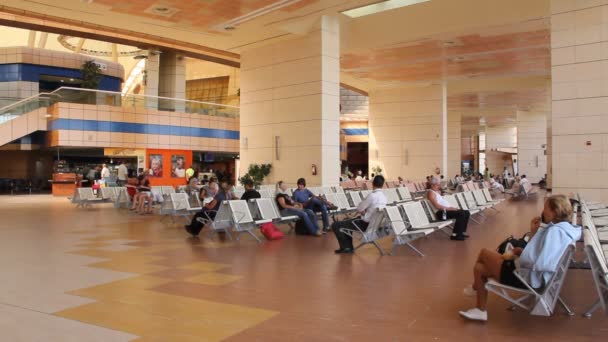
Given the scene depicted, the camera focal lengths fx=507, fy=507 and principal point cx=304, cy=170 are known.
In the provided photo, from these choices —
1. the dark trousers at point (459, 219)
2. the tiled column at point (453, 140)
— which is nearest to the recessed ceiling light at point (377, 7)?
the dark trousers at point (459, 219)

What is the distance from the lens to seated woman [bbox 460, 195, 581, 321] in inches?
169

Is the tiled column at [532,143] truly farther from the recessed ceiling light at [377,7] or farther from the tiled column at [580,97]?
the tiled column at [580,97]

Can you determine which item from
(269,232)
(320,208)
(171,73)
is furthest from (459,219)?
(171,73)

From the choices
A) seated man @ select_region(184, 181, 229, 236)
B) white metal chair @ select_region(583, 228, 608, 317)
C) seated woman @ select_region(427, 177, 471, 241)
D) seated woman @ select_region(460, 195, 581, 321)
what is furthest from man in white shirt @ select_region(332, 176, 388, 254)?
white metal chair @ select_region(583, 228, 608, 317)

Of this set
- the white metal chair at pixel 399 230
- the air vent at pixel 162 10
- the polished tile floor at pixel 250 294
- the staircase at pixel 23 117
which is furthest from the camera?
the staircase at pixel 23 117

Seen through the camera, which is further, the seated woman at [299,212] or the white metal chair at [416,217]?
the seated woman at [299,212]

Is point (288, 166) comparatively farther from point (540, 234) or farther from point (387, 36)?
point (540, 234)

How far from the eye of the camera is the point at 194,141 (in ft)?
100

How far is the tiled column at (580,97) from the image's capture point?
13.1 metres

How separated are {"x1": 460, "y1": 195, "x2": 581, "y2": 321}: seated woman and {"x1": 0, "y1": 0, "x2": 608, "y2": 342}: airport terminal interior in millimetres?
18

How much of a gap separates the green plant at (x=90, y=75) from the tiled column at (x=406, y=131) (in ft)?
59.9

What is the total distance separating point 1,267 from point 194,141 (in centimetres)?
2391

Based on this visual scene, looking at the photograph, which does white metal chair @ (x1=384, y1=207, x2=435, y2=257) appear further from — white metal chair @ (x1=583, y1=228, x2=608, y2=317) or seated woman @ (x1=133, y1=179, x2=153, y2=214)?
seated woman @ (x1=133, y1=179, x2=153, y2=214)

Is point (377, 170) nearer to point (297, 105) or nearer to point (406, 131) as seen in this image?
point (406, 131)
